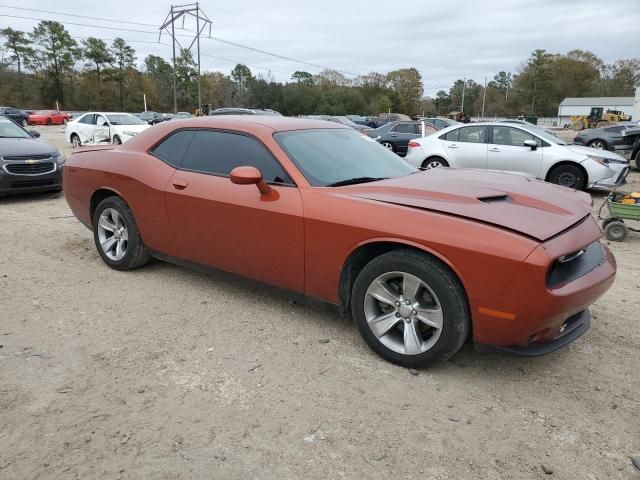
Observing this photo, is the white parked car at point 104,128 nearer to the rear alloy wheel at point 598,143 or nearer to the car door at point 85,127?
the car door at point 85,127

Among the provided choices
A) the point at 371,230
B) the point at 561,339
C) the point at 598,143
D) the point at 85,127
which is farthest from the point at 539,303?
the point at 85,127

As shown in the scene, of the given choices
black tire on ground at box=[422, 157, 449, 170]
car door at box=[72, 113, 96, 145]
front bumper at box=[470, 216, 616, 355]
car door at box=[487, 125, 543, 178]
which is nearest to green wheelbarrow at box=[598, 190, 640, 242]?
car door at box=[487, 125, 543, 178]

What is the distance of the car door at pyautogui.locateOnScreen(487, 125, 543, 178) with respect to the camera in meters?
9.50

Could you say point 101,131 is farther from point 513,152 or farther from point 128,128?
point 513,152

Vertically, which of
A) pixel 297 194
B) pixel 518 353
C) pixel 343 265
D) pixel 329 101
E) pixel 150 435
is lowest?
pixel 150 435

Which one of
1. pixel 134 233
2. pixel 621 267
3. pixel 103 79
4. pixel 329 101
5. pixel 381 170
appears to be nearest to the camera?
pixel 381 170

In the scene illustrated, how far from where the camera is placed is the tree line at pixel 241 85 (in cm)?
7456

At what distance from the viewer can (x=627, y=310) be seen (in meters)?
4.01

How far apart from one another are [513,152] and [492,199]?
725cm

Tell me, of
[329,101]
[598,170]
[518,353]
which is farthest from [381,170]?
[329,101]

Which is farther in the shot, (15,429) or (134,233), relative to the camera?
(134,233)

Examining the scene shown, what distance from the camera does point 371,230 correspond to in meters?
3.04

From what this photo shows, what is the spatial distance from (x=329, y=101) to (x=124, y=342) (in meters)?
89.1

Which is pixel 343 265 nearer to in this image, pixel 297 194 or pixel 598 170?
pixel 297 194
